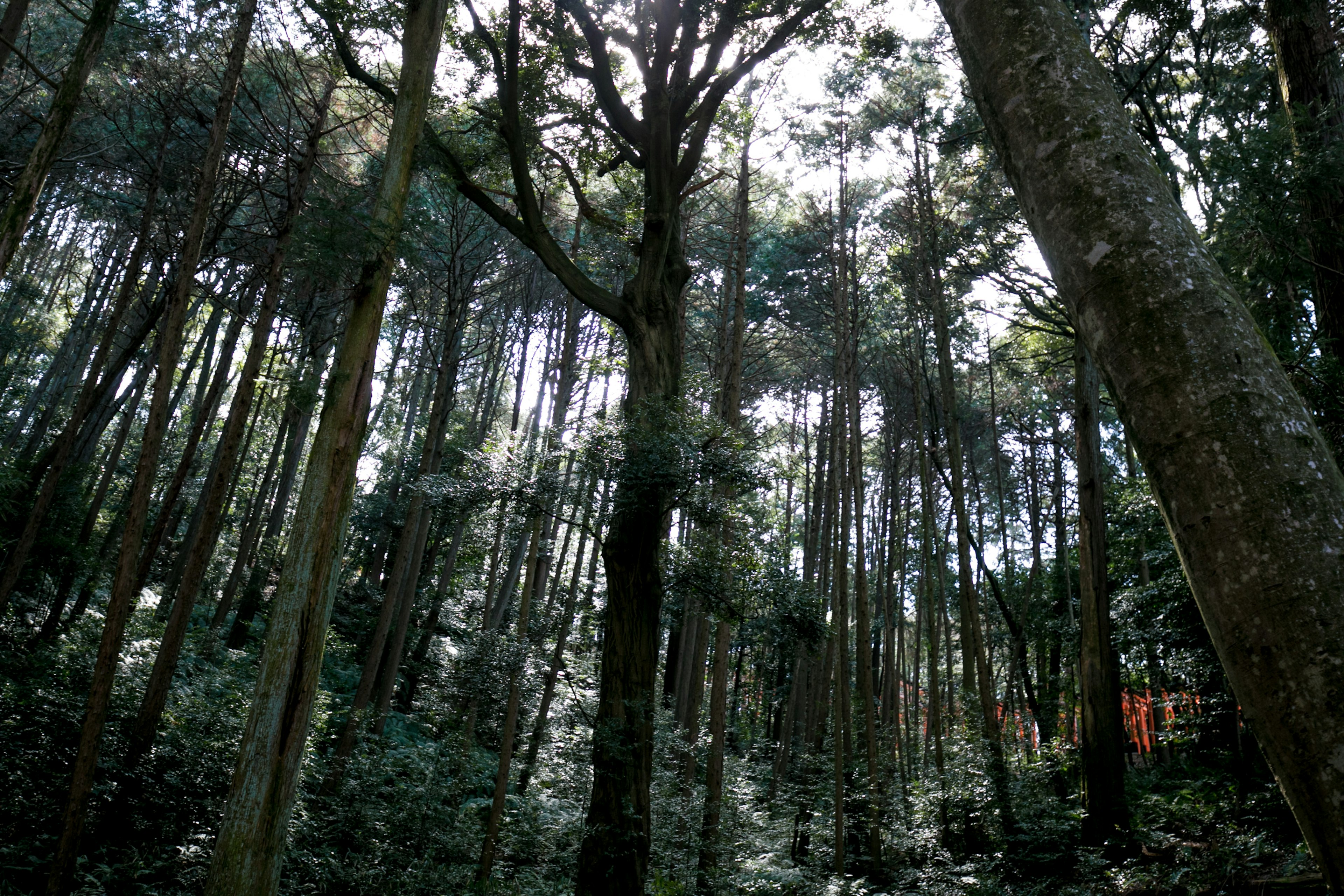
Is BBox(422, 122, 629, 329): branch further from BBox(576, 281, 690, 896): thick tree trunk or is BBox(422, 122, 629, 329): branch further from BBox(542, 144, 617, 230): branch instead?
BBox(542, 144, 617, 230): branch

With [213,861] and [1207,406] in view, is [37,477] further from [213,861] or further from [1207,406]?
[1207,406]

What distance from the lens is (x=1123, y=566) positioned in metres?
12.2

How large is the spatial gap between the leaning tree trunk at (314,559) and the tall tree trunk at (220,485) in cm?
298

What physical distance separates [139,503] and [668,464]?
4515 millimetres

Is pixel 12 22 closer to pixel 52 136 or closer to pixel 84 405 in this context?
pixel 52 136

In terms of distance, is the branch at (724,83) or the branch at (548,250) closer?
the branch at (548,250)

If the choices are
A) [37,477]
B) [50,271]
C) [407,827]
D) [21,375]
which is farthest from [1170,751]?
[50,271]

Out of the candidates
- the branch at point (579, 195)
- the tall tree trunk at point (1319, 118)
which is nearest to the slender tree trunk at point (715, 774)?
the branch at point (579, 195)

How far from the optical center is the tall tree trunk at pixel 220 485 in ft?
23.0

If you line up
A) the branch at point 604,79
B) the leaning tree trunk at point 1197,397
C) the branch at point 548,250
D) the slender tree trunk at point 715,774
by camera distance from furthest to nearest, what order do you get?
the slender tree trunk at point 715,774
the branch at point 604,79
the branch at point 548,250
the leaning tree trunk at point 1197,397

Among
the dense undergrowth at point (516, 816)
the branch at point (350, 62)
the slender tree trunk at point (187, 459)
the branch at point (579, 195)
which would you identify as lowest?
the dense undergrowth at point (516, 816)

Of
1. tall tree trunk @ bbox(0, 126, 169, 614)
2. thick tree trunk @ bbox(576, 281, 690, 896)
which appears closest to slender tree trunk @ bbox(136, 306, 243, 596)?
tall tree trunk @ bbox(0, 126, 169, 614)

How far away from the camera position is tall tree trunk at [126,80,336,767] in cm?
700

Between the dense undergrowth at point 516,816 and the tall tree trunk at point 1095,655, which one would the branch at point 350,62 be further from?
the tall tree trunk at point 1095,655
